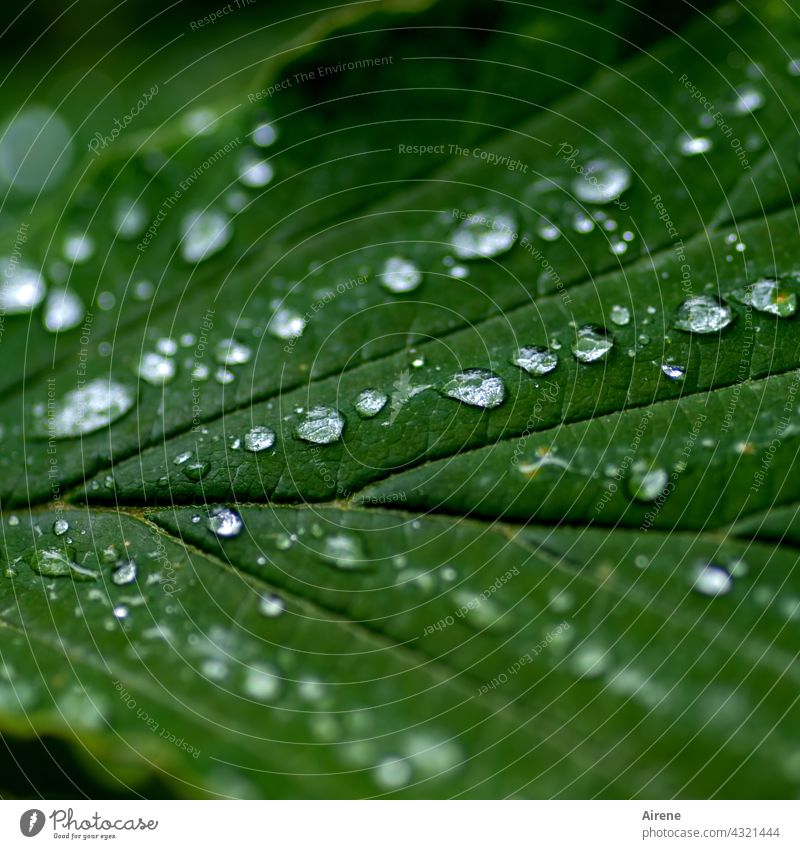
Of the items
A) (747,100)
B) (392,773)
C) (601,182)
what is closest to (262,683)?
(392,773)

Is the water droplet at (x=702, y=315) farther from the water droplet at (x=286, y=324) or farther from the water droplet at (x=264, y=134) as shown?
the water droplet at (x=264, y=134)

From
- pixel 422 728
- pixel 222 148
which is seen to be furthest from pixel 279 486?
pixel 222 148

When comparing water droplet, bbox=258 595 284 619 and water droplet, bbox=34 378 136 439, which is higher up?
water droplet, bbox=34 378 136 439

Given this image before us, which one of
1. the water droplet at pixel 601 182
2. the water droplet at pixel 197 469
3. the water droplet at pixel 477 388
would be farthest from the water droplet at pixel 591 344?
the water droplet at pixel 197 469

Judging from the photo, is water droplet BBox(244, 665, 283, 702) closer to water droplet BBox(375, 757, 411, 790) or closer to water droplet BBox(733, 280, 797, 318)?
water droplet BBox(375, 757, 411, 790)

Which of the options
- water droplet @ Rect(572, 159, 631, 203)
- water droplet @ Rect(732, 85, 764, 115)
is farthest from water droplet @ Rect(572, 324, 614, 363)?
water droplet @ Rect(732, 85, 764, 115)

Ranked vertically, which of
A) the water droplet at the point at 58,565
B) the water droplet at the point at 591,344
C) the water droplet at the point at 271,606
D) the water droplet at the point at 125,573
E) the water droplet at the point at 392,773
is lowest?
the water droplet at the point at 392,773

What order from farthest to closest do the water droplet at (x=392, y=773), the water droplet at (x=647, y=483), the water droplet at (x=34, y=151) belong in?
1. the water droplet at (x=34, y=151)
2. the water droplet at (x=647, y=483)
3. the water droplet at (x=392, y=773)

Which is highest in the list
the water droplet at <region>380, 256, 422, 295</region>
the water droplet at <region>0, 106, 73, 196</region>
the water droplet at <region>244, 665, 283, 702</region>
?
the water droplet at <region>0, 106, 73, 196</region>
